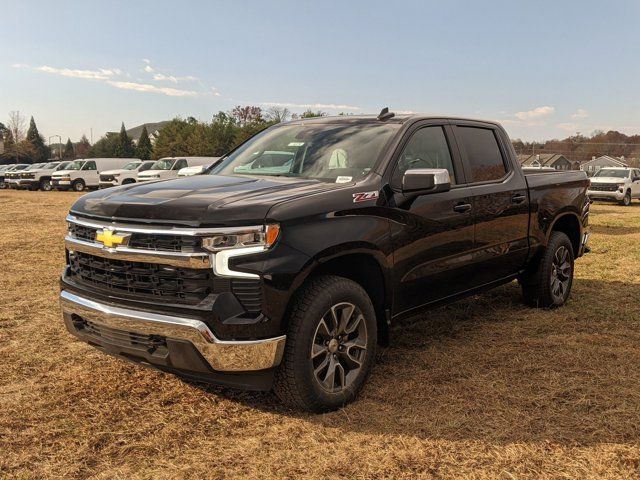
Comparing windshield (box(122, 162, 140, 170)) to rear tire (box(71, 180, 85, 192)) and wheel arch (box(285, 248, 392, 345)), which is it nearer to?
rear tire (box(71, 180, 85, 192))

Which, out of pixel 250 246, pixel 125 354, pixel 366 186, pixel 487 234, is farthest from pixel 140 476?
pixel 487 234

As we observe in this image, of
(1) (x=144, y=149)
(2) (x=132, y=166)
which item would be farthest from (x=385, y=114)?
(1) (x=144, y=149)

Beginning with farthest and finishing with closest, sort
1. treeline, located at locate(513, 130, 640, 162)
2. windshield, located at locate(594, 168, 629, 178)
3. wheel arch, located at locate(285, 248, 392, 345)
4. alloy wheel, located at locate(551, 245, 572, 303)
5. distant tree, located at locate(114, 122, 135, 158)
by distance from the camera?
distant tree, located at locate(114, 122, 135, 158)
treeline, located at locate(513, 130, 640, 162)
windshield, located at locate(594, 168, 629, 178)
alloy wheel, located at locate(551, 245, 572, 303)
wheel arch, located at locate(285, 248, 392, 345)

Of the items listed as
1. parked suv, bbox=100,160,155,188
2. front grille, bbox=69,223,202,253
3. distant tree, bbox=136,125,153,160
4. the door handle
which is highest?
distant tree, bbox=136,125,153,160

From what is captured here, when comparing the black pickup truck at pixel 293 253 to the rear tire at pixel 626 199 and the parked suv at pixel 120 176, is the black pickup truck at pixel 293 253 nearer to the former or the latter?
the rear tire at pixel 626 199

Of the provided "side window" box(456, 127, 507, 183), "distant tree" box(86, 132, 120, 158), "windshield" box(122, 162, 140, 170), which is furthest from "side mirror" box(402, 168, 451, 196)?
"distant tree" box(86, 132, 120, 158)

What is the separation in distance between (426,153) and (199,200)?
1983 millimetres

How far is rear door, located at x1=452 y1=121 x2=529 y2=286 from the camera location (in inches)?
189

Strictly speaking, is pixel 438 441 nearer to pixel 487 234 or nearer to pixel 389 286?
pixel 389 286

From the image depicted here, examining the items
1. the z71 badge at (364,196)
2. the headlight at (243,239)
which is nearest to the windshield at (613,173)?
the z71 badge at (364,196)

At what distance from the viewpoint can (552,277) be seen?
19.7ft

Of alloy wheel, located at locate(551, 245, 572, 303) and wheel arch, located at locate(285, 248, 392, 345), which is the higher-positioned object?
wheel arch, located at locate(285, 248, 392, 345)

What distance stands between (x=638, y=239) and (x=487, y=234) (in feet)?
29.0

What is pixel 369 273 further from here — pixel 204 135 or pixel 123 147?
pixel 123 147
